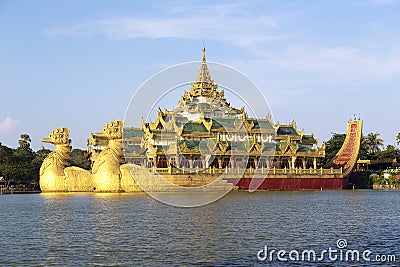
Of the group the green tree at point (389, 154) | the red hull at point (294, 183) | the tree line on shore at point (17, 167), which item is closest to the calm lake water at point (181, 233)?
the red hull at point (294, 183)

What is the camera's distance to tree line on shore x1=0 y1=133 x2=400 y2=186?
70000 millimetres

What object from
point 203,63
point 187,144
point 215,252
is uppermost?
point 203,63

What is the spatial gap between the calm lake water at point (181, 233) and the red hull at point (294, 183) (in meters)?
20.3

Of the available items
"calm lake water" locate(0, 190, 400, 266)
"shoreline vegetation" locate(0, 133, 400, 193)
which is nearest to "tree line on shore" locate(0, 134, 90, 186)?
"shoreline vegetation" locate(0, 133, 400, 193)

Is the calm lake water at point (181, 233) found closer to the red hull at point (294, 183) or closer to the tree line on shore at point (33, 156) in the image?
the red hull at point (294, 183)

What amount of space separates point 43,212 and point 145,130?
2640 cm

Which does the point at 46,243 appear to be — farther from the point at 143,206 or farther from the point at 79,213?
the point at 143,206

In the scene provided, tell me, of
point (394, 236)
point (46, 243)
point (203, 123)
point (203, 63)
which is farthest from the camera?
point (203, 63)

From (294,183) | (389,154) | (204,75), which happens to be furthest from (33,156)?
(389,154)

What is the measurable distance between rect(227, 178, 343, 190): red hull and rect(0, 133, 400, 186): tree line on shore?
12808mm

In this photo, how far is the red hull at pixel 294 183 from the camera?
202 ft

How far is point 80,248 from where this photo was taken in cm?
2241

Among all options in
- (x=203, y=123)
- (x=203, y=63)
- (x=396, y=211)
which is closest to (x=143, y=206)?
(x=396, y=211)

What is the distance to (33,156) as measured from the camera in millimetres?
84000
